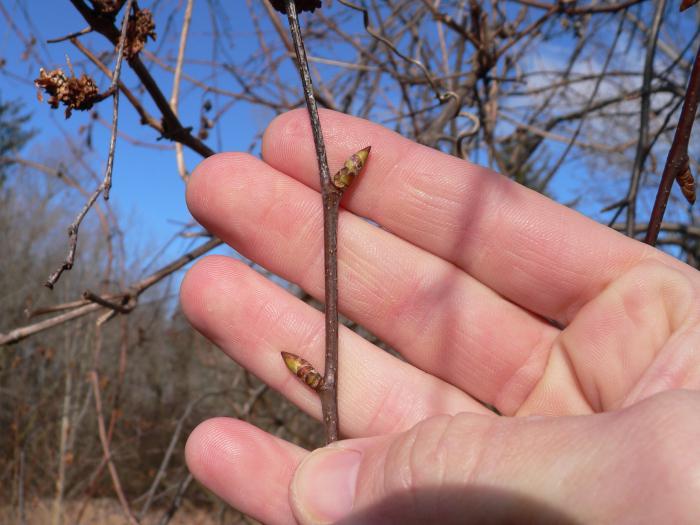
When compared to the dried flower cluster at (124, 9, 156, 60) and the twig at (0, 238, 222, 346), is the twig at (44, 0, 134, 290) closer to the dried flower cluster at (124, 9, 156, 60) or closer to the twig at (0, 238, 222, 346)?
the dried flower cluster at (124, 9, 156, 60)

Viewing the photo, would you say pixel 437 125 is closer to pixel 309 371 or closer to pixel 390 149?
pixel 390 149

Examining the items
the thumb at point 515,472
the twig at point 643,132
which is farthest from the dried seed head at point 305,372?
the twig at point 643,132

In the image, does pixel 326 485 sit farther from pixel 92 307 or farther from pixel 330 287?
pixel 92 307

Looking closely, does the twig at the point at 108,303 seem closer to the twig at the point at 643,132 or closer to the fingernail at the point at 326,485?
the fingernail at the point at 326,485

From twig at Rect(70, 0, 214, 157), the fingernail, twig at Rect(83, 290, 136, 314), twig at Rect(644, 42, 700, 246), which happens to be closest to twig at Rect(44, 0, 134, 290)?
twig at Rect(70, 0, 214, 157)

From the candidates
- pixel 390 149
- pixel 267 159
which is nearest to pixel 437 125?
pixel 390 149

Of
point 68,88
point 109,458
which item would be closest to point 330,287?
point 68,88
